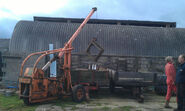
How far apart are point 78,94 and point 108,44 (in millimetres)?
6741

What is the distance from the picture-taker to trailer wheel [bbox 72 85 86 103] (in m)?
7.68

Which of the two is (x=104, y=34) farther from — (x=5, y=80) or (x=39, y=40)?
(x=5, y=80)

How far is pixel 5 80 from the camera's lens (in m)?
11.6

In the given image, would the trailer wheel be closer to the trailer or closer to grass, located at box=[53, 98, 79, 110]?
grass, located at box=[53, 98, 79, 110]

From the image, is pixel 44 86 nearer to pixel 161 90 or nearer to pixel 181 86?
pixel 181 86

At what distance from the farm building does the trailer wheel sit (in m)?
3.95

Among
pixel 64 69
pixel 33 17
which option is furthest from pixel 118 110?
pixel 33 17

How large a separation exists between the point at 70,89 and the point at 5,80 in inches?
226

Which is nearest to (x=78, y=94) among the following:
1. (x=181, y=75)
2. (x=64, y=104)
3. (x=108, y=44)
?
(x=64, y=104)

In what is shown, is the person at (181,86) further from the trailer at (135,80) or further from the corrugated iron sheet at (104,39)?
the corrugated iron sheet at (104,39)

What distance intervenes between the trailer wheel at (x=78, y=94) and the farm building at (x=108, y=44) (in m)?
3.95

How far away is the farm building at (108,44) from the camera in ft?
40.8

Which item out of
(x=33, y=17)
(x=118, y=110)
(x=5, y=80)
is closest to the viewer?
(x=118, y=110)

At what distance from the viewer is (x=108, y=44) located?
13805 mm
